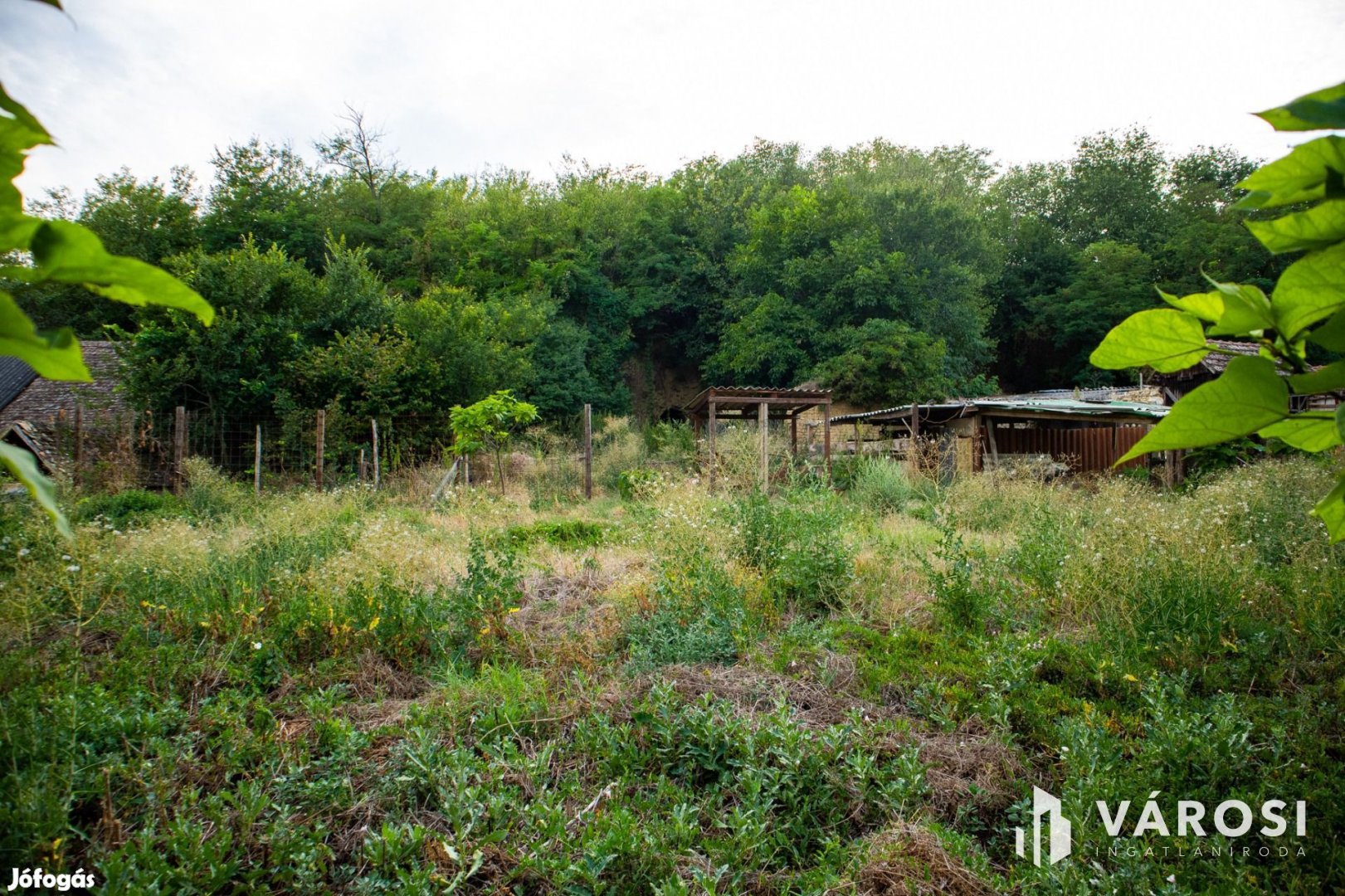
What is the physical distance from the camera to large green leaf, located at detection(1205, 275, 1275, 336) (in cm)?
49

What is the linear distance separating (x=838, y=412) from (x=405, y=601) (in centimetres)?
2085

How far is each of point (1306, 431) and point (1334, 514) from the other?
0.07 m

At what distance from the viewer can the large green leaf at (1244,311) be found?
19.4 inches

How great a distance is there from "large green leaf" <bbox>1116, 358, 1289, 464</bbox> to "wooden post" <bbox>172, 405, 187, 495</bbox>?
12732 mm

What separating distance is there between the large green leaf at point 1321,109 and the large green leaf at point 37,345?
597mm

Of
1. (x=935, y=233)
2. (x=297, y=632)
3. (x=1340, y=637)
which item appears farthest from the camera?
(x=935, y=233)

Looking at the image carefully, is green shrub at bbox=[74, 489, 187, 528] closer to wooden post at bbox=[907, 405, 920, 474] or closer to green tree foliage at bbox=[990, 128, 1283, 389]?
wooden post at bbox=[907, 405, 920, 474]

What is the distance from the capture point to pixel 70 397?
16828 millimetres

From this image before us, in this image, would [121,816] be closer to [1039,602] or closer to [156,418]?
[1039,602]

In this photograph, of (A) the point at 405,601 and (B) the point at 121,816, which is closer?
(B) the point at 121,816

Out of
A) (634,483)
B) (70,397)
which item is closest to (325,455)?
(634,483)

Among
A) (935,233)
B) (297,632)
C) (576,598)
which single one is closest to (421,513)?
(576,598)

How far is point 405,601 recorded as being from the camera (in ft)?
13.2

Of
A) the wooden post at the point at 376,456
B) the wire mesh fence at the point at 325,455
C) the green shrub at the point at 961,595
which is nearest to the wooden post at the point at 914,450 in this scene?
the wire mesh fence at the point at 325,455
